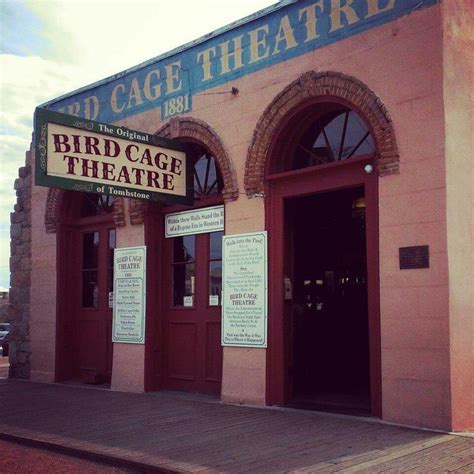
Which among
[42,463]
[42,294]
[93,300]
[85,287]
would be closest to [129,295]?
[93,300]

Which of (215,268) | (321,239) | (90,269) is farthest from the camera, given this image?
(90,269)

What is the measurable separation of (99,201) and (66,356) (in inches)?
122

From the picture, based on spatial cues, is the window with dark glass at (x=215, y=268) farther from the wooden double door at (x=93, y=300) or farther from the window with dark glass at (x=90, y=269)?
the window with dark glass at (x=90, y=269)

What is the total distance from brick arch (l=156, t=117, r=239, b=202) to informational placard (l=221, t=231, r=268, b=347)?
745 millimetres

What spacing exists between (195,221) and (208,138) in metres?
1.38

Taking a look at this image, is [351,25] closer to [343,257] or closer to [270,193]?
[270,193]

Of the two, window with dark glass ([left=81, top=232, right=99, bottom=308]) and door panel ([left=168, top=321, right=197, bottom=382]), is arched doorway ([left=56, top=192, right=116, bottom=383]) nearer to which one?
window with dark glass ([left=81, top=232, right=99, bottom=308])

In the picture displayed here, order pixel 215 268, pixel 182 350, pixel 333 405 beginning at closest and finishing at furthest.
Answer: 1. pixel 333 405
2. pixel 215 268
3. pixel 182 350

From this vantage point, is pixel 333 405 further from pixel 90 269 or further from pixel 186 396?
pixel 90 269

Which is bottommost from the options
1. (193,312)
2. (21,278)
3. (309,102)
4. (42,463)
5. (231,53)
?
(42,463)

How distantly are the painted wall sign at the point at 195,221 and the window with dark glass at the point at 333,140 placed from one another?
1532mm

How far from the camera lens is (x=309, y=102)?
8.83 m

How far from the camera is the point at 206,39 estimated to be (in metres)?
10.2

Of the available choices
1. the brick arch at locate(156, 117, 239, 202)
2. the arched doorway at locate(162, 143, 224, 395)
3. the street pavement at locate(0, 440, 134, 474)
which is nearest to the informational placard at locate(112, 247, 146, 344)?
the arched doorway at locate(162, 143, 224, 395)
